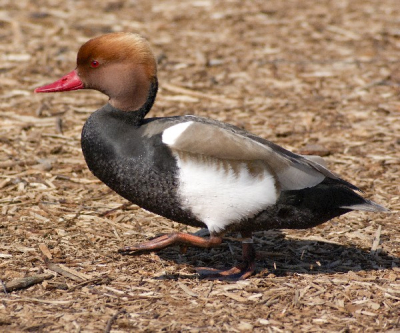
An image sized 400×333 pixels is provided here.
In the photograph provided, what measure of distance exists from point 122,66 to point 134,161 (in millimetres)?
629

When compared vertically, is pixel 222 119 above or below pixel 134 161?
below

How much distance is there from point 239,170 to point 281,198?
30cm

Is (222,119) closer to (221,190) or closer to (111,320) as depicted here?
(221,190)

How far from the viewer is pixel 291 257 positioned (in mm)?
4418

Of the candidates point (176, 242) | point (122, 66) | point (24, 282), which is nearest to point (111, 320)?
point (24, 282)

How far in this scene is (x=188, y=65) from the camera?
750cm

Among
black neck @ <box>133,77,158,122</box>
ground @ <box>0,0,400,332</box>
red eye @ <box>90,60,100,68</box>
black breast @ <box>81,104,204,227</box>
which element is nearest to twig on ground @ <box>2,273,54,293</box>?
ground @ <box>0,0,400,332</box>

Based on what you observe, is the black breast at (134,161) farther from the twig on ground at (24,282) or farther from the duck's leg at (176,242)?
the twig on ground at (24,282)

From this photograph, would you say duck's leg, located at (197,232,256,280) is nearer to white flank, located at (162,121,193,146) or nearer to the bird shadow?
the bird shadow

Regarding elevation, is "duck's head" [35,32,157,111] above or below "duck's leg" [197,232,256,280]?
above

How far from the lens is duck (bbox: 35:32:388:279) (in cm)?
384

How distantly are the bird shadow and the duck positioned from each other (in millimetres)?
209

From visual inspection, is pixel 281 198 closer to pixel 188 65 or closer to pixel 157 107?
pixel 157 107

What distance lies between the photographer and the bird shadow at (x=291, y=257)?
Result: 13.9 feet
